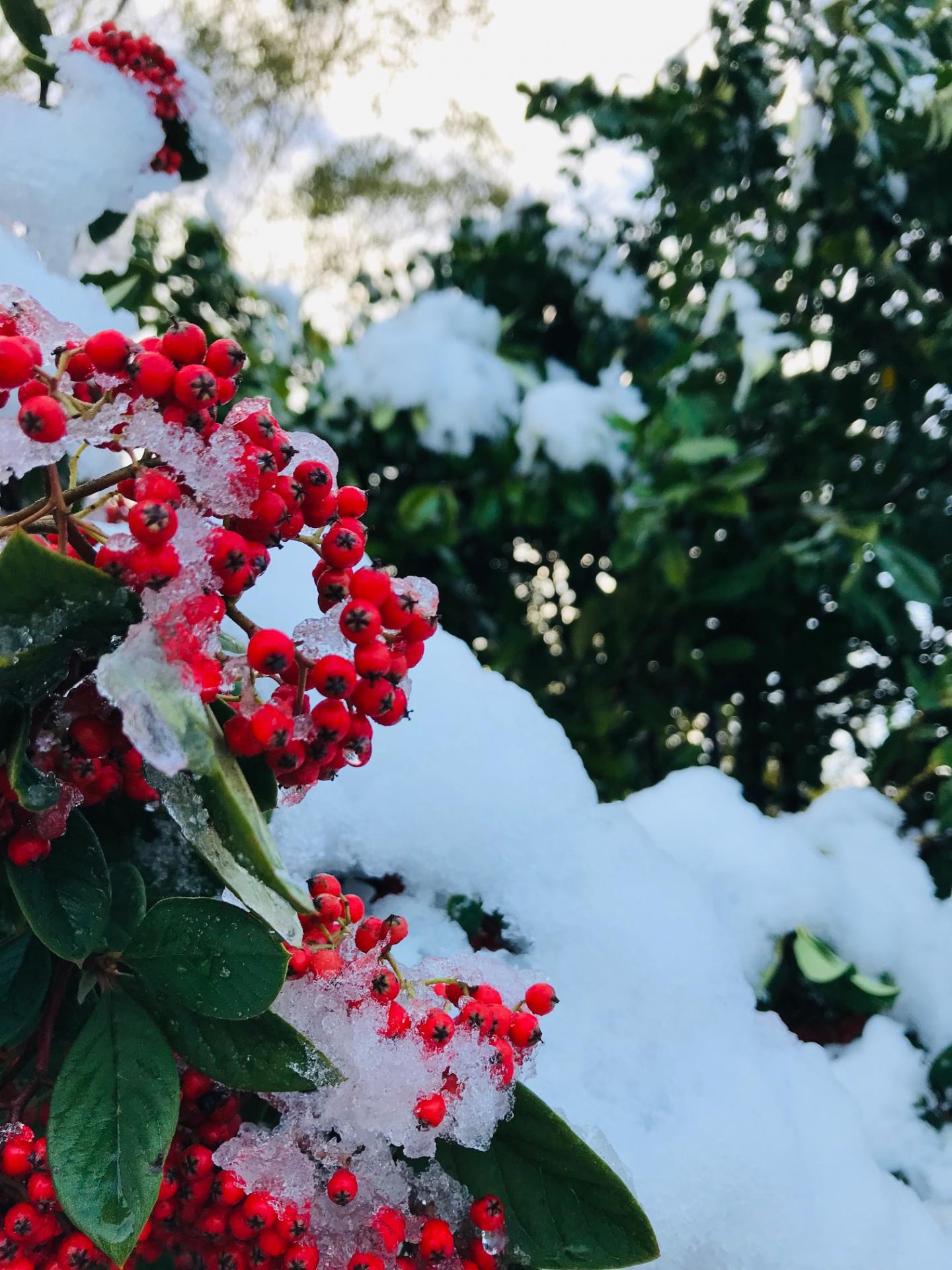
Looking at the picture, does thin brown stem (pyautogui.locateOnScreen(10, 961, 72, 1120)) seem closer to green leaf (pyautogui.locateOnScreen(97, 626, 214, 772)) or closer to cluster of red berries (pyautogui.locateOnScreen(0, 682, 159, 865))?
cluster of red berries (pyautogui.locateOnScreen(0, 682, 159, 865))

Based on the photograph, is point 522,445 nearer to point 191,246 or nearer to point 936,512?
point 936,512

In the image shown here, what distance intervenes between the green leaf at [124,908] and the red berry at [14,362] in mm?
198

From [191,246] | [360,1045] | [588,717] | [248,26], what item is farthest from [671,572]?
[248,26]

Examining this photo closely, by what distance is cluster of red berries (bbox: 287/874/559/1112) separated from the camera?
43 cm

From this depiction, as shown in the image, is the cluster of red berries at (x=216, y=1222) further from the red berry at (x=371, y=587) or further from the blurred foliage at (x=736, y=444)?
the blurred foliage at (x=736, y=444)

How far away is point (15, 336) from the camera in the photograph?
344mm

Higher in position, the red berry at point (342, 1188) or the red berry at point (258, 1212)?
the red berry at point (342, 1188)

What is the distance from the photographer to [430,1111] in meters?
0.41

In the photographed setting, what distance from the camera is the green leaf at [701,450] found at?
3.49ft

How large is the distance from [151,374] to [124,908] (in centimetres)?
22

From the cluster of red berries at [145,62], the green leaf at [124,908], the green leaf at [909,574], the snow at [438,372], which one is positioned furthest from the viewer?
the snow at [438,372]

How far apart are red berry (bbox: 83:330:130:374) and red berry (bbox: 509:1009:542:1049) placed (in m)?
0.34

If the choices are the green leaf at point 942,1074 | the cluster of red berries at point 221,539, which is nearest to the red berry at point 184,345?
the cluster of red berries at point 221,539

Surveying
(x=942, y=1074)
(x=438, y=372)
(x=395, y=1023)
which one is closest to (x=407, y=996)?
(x=395, y=1023)
